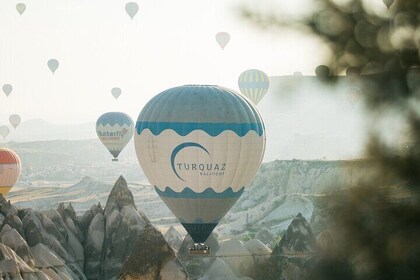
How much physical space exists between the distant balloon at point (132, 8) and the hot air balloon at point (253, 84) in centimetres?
1015

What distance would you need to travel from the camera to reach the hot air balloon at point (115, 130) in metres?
86.4

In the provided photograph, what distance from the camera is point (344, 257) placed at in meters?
8.34

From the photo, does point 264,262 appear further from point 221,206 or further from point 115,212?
point 115,212

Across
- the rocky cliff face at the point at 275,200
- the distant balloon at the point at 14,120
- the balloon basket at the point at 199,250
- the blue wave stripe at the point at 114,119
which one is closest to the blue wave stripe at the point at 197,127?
the balloon basket at the point at 199,250

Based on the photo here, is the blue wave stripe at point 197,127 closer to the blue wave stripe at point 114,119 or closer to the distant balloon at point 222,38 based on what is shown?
the distant balloon at point 222,38

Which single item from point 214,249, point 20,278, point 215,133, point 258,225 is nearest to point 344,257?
point 20,278

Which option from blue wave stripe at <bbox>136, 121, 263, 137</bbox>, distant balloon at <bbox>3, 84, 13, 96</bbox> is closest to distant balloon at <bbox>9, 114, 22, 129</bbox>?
distant balloon at <bbox>3, 84, 13, 96</bbox>

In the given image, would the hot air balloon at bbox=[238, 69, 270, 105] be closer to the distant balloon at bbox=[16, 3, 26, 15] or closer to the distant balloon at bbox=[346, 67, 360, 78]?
the distant balloon at bbox=[16, 3, 26, 15]

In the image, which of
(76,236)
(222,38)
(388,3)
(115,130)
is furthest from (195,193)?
(115,130)

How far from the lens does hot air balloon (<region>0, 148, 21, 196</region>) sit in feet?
232

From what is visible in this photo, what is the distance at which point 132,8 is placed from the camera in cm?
8188

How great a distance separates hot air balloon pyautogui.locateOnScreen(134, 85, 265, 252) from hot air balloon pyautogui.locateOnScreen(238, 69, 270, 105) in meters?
36.5

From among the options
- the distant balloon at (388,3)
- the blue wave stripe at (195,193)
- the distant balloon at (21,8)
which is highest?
the distant balloon at (388,3)

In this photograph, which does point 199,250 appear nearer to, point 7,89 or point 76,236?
point 76,236
